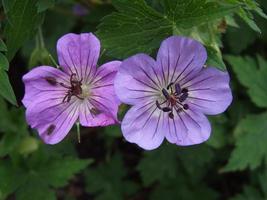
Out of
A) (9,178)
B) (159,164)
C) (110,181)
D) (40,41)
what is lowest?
(110,181)

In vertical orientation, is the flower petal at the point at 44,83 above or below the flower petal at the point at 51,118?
above

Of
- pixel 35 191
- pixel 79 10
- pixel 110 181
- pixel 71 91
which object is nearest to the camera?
pixel 71 91

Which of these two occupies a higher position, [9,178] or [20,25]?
[20,25]

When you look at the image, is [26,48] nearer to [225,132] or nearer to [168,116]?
[225,132]

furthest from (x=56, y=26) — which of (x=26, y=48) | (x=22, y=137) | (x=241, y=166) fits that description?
(x=241, y=166)

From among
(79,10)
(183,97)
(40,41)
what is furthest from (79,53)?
(79,10)

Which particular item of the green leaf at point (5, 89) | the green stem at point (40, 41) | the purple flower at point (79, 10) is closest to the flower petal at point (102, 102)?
the green leaf at point (5, 89)

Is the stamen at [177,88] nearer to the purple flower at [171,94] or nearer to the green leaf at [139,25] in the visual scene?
the purple flower at [171,94]

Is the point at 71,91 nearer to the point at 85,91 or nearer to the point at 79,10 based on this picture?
the point at 85,91

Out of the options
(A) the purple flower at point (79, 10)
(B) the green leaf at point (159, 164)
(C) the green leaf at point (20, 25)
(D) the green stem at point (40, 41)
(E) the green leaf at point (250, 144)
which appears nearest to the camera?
(C) the green leaf at point (20, 25)
